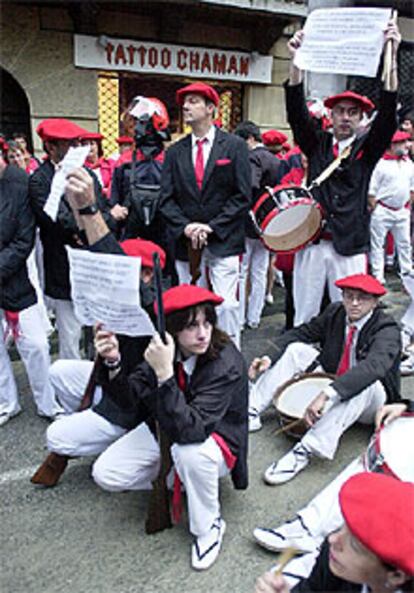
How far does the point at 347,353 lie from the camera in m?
3.68

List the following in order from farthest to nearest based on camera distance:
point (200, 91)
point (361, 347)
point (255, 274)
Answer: point (255, 274) < point (200, 91) < point (361, 347)

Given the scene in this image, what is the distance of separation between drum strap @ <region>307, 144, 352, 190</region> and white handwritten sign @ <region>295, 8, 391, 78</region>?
2.28 feet

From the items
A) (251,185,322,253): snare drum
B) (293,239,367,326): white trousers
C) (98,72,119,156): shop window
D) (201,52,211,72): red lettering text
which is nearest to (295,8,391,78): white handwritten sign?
(251,185,322,253): snare drum

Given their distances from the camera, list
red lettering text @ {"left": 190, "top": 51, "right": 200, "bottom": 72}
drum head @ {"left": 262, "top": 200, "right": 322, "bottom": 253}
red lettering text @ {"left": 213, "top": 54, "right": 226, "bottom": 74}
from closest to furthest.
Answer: drum head @ {"left": 262, "top": 200, "right": 322, "bottom": 253} < red lettering text @ {"left": 190, "top": 51, "right": 200, "bottom": 72} < red lettering text @ {"left": 213, "top": 54, "right": 226, "bottom": 74}

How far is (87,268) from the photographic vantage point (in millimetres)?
2541

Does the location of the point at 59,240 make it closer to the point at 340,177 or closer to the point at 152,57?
the point at 340,177

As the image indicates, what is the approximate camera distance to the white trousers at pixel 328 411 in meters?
3.31

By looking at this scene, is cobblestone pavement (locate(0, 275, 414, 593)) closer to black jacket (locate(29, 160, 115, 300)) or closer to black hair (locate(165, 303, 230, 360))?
black hair (locate(165, 303, 230, 360))

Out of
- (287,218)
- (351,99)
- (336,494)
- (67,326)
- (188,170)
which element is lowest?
(336,494)

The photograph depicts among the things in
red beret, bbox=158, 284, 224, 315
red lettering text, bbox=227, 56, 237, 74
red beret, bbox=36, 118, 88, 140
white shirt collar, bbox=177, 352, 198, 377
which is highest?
red lettering text, bbox=227, 56, 237, 74

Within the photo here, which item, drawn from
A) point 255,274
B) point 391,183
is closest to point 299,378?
point 255,274

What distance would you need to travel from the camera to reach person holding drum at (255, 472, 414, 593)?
1440 mm

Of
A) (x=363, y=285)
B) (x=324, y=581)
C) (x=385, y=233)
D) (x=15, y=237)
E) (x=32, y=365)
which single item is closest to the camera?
(x=324, y=581)

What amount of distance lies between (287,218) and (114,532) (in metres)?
2.30
